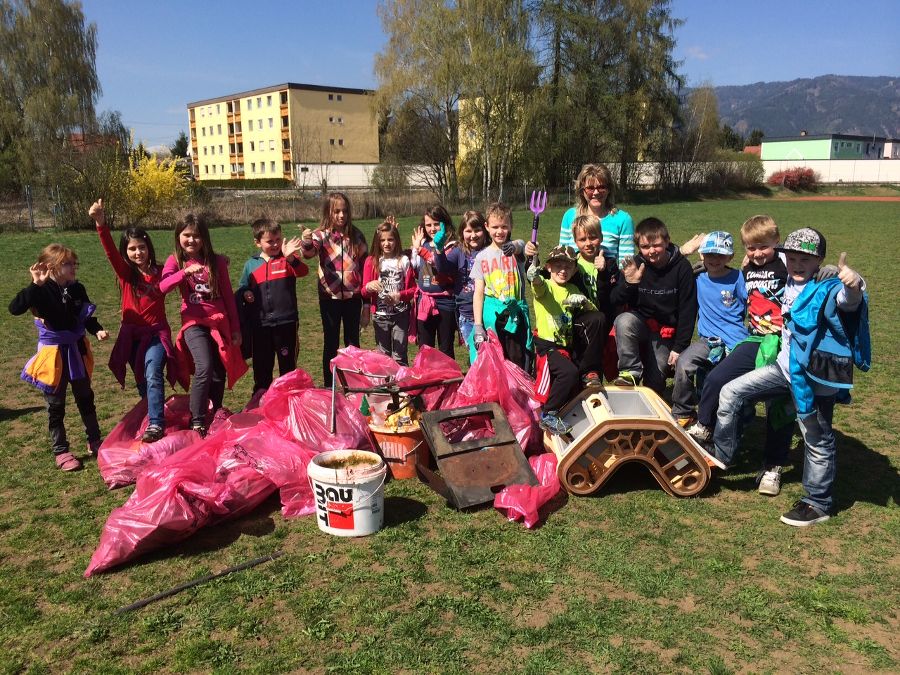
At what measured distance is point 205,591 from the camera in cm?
309

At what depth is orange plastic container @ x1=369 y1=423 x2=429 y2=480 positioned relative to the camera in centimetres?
422

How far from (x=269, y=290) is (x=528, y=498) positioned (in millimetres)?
2576

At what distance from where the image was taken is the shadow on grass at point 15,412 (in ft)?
18.0

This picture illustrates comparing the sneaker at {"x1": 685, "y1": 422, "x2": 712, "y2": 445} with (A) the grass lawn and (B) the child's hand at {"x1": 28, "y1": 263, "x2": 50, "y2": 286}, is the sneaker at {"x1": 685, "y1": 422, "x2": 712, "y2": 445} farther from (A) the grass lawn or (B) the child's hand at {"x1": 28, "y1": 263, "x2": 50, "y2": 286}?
(B) the child's hand at {"x1": 28, "y1": 263, "x2": 50, "y2": 286}

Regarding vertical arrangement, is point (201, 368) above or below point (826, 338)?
below

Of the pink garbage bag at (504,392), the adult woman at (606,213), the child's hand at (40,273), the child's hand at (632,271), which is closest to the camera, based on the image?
the child's hand at (40,273)

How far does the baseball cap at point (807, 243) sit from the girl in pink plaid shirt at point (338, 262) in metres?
3.09

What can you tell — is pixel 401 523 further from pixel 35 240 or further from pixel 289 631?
pixel 35 240

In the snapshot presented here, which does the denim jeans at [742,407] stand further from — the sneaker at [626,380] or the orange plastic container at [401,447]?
the orange plastic container at [401,447]

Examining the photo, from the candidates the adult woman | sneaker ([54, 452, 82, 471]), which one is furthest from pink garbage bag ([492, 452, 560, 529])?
sneaker ([54, 452, 82, 471])

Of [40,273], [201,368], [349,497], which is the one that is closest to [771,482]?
[349,497]

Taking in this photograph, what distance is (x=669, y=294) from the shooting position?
15.1ft

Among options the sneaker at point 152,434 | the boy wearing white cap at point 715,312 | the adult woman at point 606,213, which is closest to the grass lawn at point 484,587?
the sneaker at point 152,434

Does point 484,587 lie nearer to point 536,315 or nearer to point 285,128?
point 536,315
